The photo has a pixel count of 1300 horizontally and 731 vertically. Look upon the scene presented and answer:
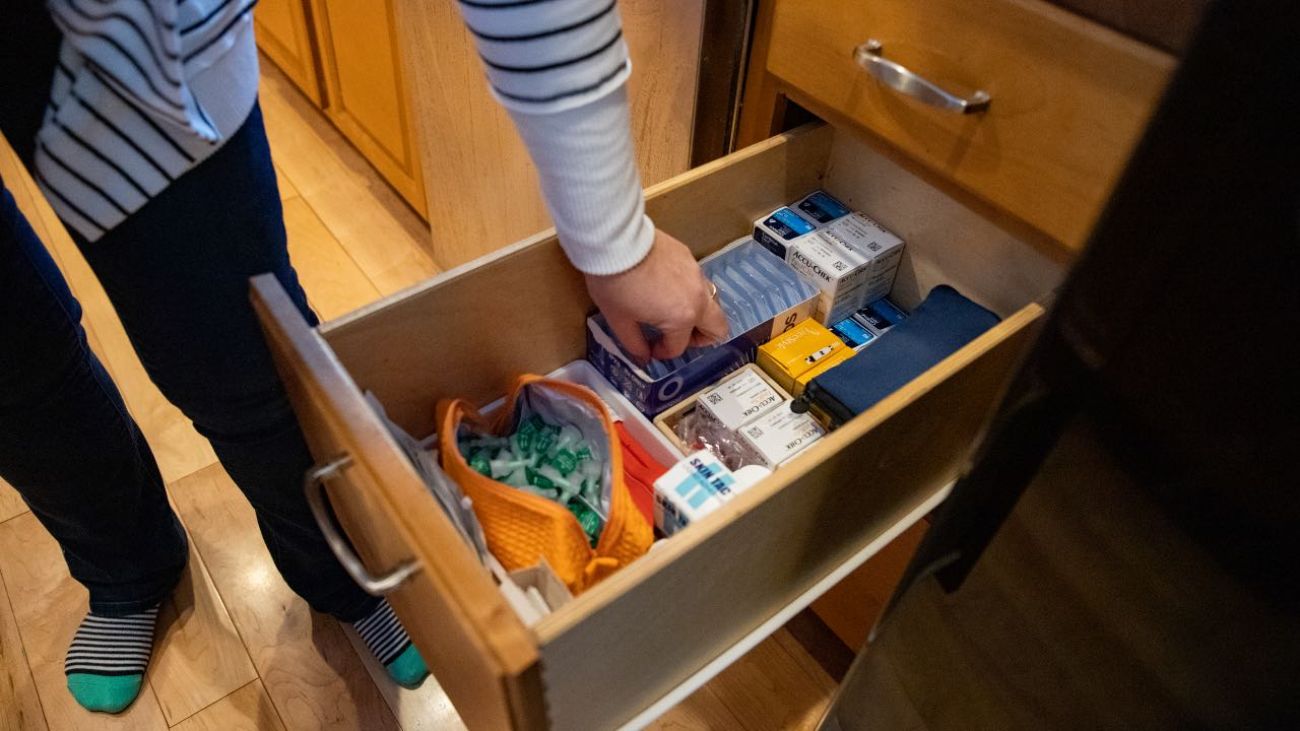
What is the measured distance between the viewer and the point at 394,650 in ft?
3.33

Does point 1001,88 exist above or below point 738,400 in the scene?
above

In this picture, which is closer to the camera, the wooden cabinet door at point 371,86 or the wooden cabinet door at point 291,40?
the wooden cabinet door at point 371,86

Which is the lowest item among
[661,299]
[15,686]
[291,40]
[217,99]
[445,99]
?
[15,686]

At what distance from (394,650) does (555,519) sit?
20.2 inches

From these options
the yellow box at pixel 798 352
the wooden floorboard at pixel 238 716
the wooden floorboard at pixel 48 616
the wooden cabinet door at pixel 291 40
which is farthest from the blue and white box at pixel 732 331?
the wooden cabinet door at pixel 291 40

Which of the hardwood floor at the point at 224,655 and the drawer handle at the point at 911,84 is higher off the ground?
the drawer handle at the point at 911,84

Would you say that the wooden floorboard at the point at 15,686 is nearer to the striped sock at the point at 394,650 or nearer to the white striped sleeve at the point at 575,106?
the striped sock at the point at 394,650

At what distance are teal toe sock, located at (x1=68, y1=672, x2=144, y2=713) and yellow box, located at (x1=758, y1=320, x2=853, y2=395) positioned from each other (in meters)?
0.79

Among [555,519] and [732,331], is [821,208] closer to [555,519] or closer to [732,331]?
[732,331]

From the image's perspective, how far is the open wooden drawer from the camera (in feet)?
1.49

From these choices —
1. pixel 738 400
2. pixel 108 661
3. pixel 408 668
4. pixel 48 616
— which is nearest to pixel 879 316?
pixel 738 400

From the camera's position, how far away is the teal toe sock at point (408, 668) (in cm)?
101

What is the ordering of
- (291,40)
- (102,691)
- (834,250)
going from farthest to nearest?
(291,40) → (102,691) → (834,250)

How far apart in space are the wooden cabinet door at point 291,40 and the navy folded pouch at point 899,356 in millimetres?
1312
